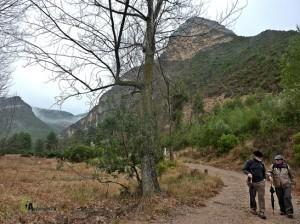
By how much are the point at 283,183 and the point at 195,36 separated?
5535mm

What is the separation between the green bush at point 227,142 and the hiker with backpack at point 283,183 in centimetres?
2402

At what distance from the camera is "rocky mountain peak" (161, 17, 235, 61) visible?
15086 mm

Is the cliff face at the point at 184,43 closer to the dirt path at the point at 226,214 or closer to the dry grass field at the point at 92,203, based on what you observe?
the dry grass field at the point at 92,203

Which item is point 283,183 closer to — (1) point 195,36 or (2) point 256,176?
(2) point 256,176

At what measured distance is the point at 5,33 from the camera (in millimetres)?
14562

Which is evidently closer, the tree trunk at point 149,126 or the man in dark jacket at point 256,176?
the man in dark jacket at point 256,176

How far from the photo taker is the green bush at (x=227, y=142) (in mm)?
37312

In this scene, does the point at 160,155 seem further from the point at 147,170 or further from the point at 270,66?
the point at 270,66

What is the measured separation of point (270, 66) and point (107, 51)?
56088 millimetres

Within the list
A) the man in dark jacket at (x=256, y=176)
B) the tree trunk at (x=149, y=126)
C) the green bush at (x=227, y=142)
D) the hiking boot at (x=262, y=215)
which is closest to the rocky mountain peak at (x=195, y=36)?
the tree trunk at (x=149, y=126)

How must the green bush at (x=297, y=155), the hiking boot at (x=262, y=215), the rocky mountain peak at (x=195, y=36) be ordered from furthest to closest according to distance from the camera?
the green bush at (x=297, y=155) → the rocky mountain peak at (x=195, y=36) → the hiking boot at (x=262, y=215)

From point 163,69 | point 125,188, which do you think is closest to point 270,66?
point 163,69

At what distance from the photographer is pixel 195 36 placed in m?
15.3

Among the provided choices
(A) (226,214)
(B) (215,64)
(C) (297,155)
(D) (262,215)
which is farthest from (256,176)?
(B) (215,64)
